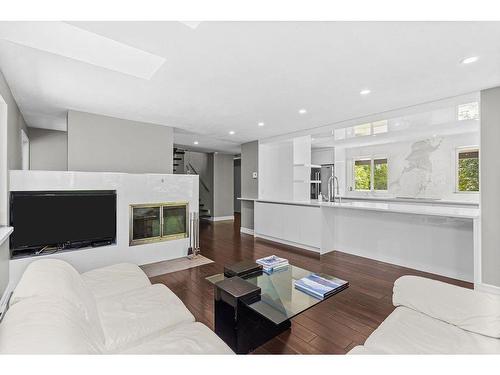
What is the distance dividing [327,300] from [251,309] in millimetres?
1160

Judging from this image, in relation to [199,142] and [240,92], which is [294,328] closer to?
[240,92]

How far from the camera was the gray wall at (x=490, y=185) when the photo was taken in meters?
2.66

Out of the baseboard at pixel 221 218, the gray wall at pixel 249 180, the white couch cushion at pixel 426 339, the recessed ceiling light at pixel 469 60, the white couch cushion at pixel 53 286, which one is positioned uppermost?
the recessed ceiling light at pixel 469 60

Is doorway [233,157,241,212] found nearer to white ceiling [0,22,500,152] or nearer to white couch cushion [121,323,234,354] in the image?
white ceiling [0,22,500,152]

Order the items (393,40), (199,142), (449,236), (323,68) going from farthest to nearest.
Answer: (199,142)
(449,236)
(323,68)
(393,40)

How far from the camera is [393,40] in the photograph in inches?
69.0

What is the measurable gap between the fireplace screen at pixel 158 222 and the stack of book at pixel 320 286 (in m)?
2.68

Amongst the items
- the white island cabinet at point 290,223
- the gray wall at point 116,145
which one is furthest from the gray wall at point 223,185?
the gray wall at point 116,145

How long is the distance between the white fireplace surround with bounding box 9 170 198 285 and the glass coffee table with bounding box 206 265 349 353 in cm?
235

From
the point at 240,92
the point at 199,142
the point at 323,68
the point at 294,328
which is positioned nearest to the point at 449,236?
the point at 294,328

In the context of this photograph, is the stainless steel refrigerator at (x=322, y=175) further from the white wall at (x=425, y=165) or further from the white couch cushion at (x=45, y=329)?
the white couch cushion at (x=45, y=329)

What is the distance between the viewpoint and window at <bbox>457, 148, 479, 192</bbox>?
484cm

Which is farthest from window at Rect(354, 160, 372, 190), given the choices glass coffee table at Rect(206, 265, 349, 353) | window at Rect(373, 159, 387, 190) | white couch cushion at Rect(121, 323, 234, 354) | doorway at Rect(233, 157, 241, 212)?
white couch cushion at Rect(121, 323, 234, 354)

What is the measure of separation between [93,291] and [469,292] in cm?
270
